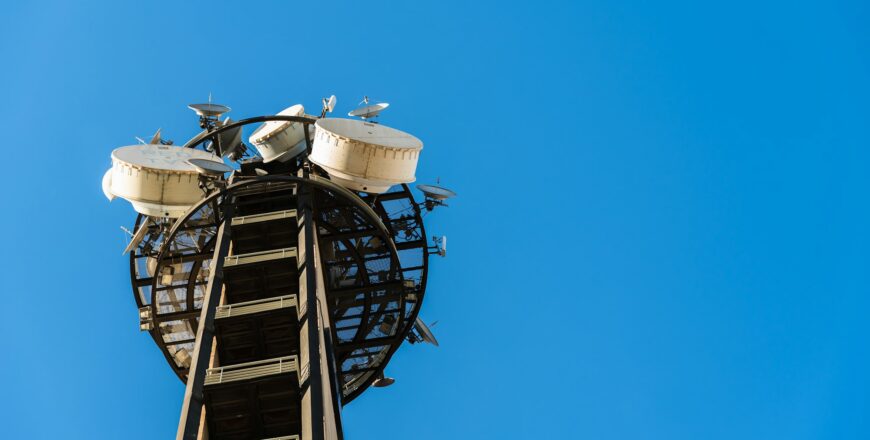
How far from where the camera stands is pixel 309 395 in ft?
89.9

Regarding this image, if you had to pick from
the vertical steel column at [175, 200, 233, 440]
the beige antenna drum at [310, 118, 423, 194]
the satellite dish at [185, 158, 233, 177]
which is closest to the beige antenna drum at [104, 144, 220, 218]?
the vertical steel column at [175, 200, 233, 440]

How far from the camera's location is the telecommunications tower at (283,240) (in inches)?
1325

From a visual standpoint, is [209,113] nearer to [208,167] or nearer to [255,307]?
[208,167]

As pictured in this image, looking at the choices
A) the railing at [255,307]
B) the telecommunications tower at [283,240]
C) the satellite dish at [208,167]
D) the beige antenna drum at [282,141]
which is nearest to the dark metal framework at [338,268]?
the telecommunications tower at [283,240]

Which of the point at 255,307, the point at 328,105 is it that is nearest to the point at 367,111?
the point at 328,105

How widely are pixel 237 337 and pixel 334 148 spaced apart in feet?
28.1

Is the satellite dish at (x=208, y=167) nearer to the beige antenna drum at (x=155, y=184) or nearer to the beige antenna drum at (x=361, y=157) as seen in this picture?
the beige antenna drum at (x=155, y=184)

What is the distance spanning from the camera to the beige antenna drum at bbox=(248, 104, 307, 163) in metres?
42.8

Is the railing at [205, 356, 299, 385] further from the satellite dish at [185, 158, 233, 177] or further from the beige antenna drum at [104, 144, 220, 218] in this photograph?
the beige antenna drum at [104, 144, 220, 218]

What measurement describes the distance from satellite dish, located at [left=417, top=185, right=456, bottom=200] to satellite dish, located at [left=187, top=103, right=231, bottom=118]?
8.72m

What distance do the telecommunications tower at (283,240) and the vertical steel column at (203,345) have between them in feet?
0.33

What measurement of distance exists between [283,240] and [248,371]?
10832mm

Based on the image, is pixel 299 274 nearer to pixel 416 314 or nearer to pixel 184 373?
pixel 416 314

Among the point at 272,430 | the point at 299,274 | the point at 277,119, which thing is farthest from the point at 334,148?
the point at 272,430
